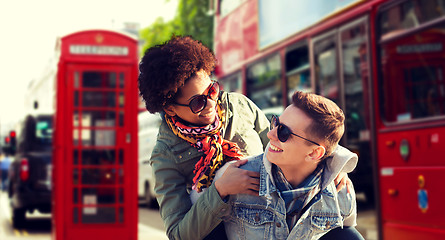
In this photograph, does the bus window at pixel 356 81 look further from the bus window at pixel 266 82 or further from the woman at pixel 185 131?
the woman at pixel 185 131

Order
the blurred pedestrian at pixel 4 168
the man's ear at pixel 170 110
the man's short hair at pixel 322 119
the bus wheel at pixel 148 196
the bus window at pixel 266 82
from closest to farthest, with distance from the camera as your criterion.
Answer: the man's short hair at pixel 322 119 → the man's ear at pixel 170 110 → the bus window at pixel 266 82 → the bus wheel at pixel 148 196 → the blurred pedestrian at pixel 4 168

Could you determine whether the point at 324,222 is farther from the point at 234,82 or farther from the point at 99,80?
the point at 234,82

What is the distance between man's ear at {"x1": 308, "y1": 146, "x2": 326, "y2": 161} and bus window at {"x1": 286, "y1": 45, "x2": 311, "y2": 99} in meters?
4.50

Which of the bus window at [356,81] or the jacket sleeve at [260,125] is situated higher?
the bus window at [356,81]

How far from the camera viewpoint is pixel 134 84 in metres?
7.84

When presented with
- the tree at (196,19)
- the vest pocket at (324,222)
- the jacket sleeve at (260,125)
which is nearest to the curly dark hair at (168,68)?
the jacket sleeve at (260,125)

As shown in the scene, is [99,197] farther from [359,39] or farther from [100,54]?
[359,39]

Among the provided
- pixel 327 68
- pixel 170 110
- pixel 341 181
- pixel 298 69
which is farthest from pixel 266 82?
pixel 341 181

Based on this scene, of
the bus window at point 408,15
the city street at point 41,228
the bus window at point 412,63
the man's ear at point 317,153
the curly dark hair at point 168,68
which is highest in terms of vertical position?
the bus window at point 408,15

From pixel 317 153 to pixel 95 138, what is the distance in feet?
19.7

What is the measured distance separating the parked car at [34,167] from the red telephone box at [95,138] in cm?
287

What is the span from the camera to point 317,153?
2111mm

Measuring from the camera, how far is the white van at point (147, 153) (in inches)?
688

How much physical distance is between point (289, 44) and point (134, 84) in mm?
2053
